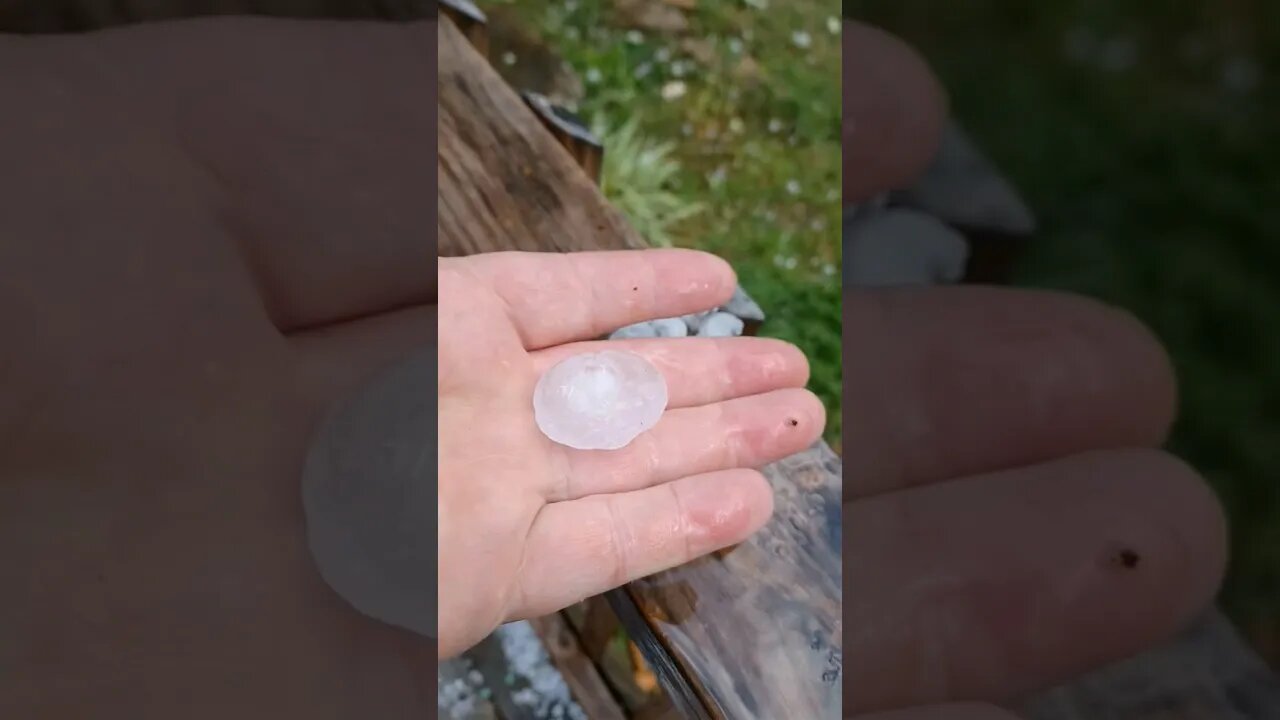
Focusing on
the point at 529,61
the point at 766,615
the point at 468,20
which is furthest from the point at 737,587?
the point at 529,61

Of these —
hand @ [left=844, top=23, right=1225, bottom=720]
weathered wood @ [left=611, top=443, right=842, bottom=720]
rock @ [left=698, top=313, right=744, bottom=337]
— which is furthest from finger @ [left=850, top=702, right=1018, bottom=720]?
rock @ [left=698, top=313, right=744, bottom=337]

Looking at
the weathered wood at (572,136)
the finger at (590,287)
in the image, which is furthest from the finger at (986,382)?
the weathered wood at (572,136)

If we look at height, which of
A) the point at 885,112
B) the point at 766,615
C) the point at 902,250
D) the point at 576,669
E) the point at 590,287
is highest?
the point at 885,112

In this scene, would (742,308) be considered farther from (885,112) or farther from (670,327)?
(885,112)
